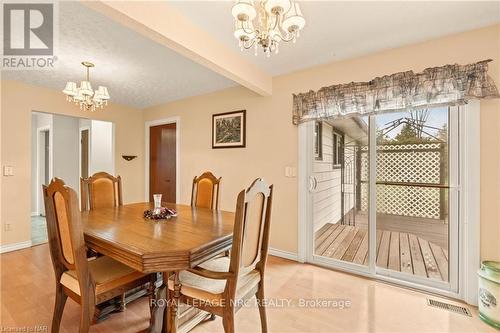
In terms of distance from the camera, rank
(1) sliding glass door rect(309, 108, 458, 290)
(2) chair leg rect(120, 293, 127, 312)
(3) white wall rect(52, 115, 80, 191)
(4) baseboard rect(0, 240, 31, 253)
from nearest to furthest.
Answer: (2) chair leg rect(120, 293, 127, 312) → (1) sliding glass door rect(309, 108, 458, 290) → (4) baseboard rect(0, 240, 31, 253) → (3) white wall rect(52, 115, 80, 191)

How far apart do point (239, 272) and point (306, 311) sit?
103 centimetres

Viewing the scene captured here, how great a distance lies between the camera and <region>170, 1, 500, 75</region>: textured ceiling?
1779mm

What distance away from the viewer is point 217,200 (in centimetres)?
262

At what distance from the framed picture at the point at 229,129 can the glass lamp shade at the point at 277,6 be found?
2129mm

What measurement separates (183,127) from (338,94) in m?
2.75

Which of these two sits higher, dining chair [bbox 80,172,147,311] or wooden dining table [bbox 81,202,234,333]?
dining chair [bbox 80,172,147,311]

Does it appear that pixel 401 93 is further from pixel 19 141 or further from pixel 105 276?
pixel 19 141

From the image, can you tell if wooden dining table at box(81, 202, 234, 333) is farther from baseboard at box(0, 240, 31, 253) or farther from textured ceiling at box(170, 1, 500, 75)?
baseboard at box(0, 240, 31, 253)

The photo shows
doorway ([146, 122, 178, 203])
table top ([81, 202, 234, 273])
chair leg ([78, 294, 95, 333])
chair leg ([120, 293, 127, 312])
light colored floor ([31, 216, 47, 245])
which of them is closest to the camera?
table top ([81, 202, 234, 273])

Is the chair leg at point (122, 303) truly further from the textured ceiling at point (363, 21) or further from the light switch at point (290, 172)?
the textured ceiling at point (363, 21)

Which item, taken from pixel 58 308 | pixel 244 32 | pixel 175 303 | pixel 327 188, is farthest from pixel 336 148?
pixel 58 308

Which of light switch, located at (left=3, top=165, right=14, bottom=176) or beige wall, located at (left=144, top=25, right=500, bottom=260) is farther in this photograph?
light switch, located at (left=3, top=165, right=14, bottom=176)

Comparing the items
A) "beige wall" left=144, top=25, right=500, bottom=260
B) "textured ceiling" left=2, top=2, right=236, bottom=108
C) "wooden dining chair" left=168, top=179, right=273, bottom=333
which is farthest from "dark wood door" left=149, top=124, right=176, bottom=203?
"wooden dining chair" left=168, top=179, right=273, bottom=333

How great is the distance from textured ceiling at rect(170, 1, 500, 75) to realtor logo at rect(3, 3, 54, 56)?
106 cm
